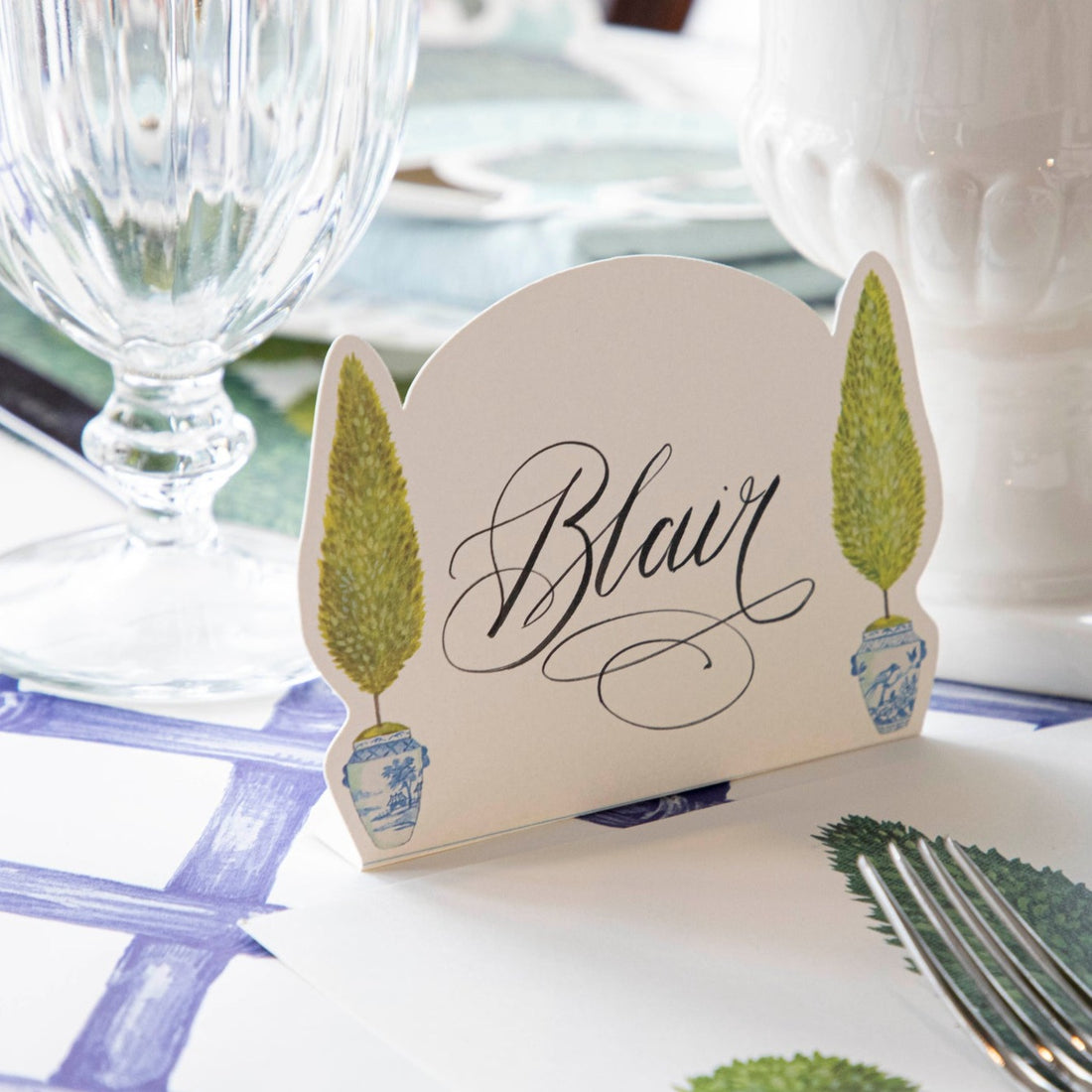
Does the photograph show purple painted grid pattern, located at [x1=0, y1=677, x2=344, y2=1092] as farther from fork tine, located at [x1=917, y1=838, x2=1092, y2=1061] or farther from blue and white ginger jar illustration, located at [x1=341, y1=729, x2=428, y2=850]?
fork tine, located at [x1=917, y1=838, x2=1092, y2=1061]

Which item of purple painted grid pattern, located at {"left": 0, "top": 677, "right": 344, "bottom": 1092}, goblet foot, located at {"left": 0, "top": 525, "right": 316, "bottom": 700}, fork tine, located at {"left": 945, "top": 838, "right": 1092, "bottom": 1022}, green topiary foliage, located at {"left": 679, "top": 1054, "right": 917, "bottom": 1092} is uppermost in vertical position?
fork tine, located at {"left": 945, "top": 838, "right": 1092, "bottom": 1022}

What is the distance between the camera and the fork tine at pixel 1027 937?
28 centimetres

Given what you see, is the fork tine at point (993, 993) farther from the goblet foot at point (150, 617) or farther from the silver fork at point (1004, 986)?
the goblet foot at point (150, 617)

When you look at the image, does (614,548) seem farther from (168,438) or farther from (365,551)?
(168,438)

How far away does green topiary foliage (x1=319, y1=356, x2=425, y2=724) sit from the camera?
330 millimetres

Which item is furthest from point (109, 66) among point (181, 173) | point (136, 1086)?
point (136, 1086)

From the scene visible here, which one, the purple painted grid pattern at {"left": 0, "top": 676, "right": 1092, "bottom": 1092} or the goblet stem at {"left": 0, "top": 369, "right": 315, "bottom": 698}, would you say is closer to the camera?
the purple painted grid pattern at {"left": 0, "top": 676, "right": 1092, "bottom": 1092}

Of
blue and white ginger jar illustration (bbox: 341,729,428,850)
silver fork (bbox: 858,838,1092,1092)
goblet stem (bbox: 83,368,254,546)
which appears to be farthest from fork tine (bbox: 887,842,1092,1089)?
goblet stem (bbox: 83,368,254,546)

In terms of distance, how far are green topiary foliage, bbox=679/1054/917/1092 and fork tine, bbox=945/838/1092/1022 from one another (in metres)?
0.04

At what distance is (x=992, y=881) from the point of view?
0.34 metres

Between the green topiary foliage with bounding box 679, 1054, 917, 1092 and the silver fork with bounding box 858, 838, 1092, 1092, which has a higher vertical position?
the silver fork with bounding box 858, 838, 1092, 1092

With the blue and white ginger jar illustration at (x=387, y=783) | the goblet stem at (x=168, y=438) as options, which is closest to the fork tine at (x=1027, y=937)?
the blue and white ginger jar illustration at (x=387, y=783)

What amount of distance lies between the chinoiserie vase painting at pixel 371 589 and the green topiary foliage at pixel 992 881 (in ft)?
0.34

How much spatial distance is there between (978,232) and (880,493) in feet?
0.27
